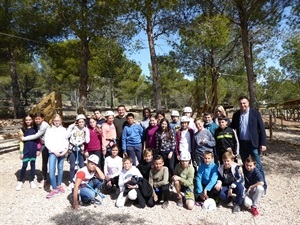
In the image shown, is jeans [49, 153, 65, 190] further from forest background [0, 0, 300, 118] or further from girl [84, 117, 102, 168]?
forest background [0, 0, 300, 118]

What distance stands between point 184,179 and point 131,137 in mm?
1241

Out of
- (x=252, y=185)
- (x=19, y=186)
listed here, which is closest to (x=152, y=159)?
(x=252, y=185)

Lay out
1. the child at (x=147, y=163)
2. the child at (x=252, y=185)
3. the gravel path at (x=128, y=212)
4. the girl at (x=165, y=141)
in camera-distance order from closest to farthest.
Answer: the gravel path at (x=128, y=212)
the child at (x=252, y=185)
the child at (x=147, y=163)
the girl at (x=165, y=141)

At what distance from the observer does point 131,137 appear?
491 cm

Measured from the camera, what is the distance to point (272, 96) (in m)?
39.2

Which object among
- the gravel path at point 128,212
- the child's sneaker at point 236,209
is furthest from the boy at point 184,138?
the child's sneaker at point 236,209

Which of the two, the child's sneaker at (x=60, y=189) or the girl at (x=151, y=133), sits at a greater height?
the girl at (x=151, y=133)

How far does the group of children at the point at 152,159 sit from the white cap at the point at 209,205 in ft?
0.32

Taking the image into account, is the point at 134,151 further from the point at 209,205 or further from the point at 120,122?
the point at 209,205

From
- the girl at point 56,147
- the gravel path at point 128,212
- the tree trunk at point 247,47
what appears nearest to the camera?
the gravel path at point 128,212

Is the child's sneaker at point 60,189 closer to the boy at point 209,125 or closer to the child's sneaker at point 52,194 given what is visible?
the child's sneaker at point 52,194

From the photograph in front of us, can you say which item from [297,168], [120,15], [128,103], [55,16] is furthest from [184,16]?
[128,103]

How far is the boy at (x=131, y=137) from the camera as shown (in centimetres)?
490

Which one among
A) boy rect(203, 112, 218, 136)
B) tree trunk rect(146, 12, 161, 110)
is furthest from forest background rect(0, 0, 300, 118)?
boy rect(203, 112, 218, 136)
